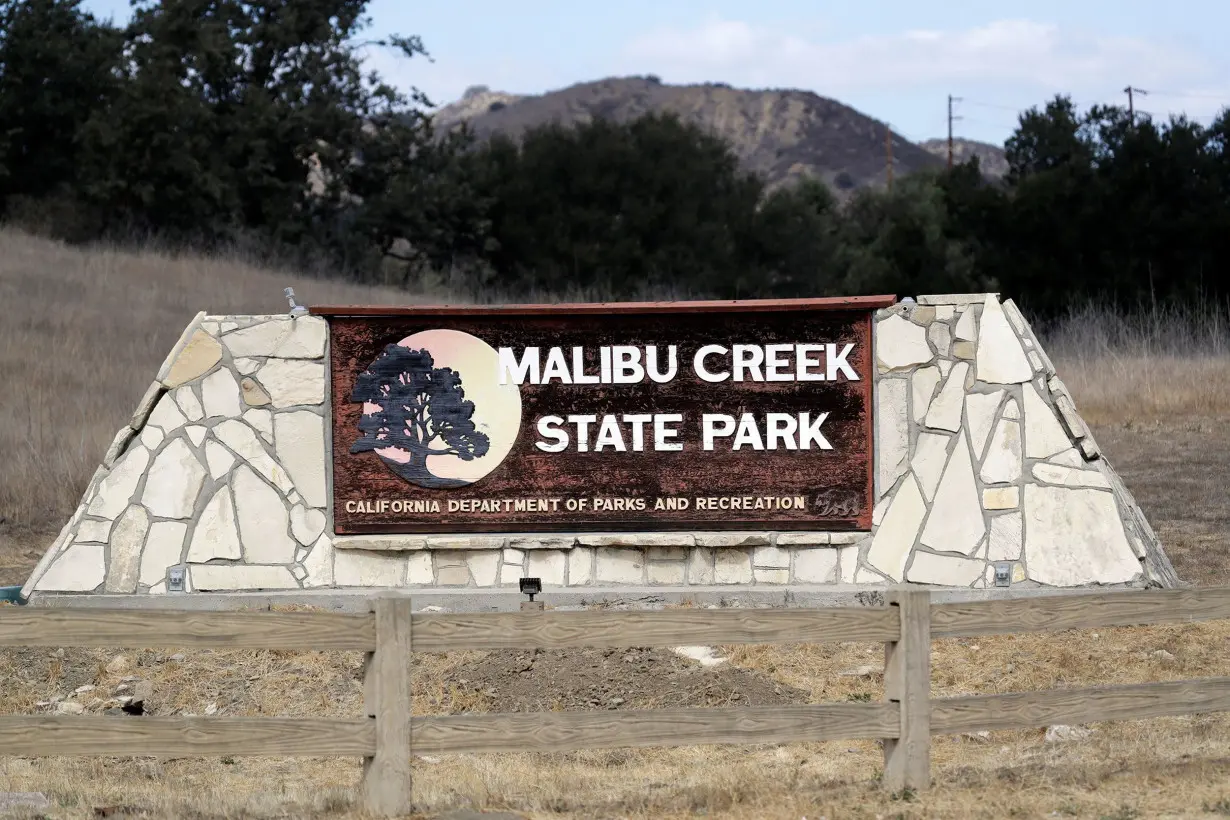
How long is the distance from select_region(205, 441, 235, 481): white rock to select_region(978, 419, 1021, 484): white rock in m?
5.88

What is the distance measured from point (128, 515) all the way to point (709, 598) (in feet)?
15.1

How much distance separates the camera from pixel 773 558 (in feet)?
38.9

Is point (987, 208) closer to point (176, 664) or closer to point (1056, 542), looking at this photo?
point (1056, 542)

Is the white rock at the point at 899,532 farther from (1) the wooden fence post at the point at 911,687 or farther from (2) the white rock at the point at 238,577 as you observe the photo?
(1) the wooden fence post at the point at 911,687

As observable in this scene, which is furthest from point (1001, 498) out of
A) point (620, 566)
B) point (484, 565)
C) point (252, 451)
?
point (252, 451)

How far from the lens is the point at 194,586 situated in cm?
1191

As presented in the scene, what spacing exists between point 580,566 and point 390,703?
5.13 m

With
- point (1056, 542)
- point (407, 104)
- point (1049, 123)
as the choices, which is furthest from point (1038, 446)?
point (1049, 123)

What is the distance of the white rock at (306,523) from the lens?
39.3ft

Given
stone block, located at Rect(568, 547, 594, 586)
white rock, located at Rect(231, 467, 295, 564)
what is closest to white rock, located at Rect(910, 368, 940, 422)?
stone block, located at Rect(568, 547, 594, 586)

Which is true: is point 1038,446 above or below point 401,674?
above

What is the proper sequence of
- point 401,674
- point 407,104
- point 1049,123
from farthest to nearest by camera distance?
point 1049,123 → point 407,104 → point 401,674

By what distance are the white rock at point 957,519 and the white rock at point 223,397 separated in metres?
5.49

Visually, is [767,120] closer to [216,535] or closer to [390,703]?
[216,535]
